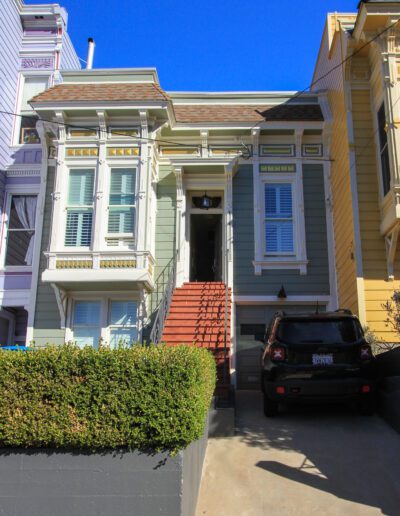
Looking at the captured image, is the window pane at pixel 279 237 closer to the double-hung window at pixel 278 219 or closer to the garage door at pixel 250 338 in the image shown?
the double-hung window at pixel 278 219

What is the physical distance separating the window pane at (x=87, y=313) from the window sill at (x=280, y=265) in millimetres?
3923

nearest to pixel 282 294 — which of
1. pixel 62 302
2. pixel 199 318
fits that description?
pixel 199 318

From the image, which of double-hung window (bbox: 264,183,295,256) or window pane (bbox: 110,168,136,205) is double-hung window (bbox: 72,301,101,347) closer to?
window pane (bbox: 110,168,136,205)

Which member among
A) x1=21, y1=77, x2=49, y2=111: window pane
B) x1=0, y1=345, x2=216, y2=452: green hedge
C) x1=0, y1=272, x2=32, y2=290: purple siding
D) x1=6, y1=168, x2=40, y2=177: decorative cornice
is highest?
x1=21, y1=77, x2=49, y2=111: window pane

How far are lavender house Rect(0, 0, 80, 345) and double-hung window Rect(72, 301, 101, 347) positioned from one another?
1.07m

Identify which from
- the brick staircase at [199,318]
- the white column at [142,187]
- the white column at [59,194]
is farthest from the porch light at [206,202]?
the white column at [59,194]

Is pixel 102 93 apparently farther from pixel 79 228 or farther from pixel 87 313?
pixel 87 313

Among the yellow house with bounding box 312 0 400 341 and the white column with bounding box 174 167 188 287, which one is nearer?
the yellow house with bounding box 312 0 400 341

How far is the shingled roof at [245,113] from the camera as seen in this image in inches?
533

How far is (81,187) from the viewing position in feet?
41.7

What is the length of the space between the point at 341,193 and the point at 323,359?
216 inches

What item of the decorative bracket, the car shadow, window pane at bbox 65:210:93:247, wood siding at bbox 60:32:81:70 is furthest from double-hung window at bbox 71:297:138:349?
wood siding at bbox 60:32:81:70

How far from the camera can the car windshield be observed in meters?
8.16

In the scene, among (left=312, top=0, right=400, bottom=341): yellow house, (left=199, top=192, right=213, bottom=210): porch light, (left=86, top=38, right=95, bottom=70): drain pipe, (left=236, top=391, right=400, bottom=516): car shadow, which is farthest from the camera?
(left=86, top=38, right=95, bottom=70): drain pipe
